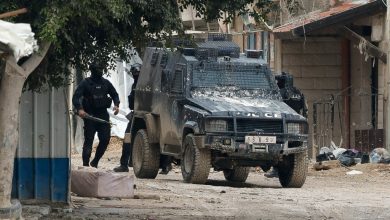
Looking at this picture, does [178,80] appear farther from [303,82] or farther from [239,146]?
[303,82]

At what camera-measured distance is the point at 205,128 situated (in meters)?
18.3

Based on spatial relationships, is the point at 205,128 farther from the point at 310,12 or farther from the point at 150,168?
the point at 310,12

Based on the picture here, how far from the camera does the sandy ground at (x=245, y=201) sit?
14.2 meters

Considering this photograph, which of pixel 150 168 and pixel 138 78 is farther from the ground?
pixel 138 78

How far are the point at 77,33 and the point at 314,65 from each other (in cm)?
1910

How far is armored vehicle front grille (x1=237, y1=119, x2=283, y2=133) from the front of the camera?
60.3 ft

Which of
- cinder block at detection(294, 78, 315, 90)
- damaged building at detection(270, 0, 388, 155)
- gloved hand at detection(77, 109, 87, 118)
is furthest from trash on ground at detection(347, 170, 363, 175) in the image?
cinder block at detection(294, 78, 315, 90)

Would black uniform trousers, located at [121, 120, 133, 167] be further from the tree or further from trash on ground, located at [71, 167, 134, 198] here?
the tree

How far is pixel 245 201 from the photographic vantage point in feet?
53.0

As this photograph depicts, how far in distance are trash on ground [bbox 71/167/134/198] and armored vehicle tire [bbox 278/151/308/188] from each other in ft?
12.4

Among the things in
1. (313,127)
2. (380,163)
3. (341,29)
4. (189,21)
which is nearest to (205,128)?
(380,163)

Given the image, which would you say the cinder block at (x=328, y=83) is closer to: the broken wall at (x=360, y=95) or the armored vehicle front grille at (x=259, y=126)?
the broken wall at (x=360, y=95)

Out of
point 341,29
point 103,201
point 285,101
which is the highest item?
point 341,29

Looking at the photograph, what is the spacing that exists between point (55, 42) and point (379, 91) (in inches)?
665
